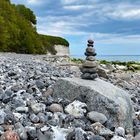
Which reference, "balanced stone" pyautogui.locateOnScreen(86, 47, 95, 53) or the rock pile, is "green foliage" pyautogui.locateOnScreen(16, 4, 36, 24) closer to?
"balanced stone" pyautogui.locateOnScreen(86, 47, 95, 53)

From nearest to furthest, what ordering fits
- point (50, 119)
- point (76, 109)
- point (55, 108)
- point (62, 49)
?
point (50, 119) → point (55, 108) → point (76, 109) → point (62, 49)

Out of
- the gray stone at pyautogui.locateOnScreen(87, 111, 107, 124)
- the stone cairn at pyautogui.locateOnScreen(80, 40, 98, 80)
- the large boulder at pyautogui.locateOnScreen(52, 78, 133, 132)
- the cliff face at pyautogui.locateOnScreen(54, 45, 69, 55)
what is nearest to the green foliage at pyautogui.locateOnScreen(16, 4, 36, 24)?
the cliff face at pyautogui.locateOnScreen(54, 45, 69, 55)

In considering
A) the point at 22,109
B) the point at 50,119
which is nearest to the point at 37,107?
the point at 22,109

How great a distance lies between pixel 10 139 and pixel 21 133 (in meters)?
0.24

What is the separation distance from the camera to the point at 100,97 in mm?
6895

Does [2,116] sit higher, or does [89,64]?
[89,64]

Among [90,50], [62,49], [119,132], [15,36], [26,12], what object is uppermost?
[26,12]

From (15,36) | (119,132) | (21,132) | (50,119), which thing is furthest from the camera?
(15,36)

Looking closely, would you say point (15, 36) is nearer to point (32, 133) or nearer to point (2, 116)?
point (2, 116)

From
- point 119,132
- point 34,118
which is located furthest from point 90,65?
point 34,118

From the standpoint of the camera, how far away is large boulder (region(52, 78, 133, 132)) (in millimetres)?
6824

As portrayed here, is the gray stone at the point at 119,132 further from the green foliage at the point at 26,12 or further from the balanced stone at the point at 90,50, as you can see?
the green foliage at the point at 26,12

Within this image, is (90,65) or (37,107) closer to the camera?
(37,107)

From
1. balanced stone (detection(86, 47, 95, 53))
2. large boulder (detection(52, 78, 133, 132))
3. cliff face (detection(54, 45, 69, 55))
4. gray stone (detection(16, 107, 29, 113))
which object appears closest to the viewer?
gray stone (detection(16, 107, 29, 113))
